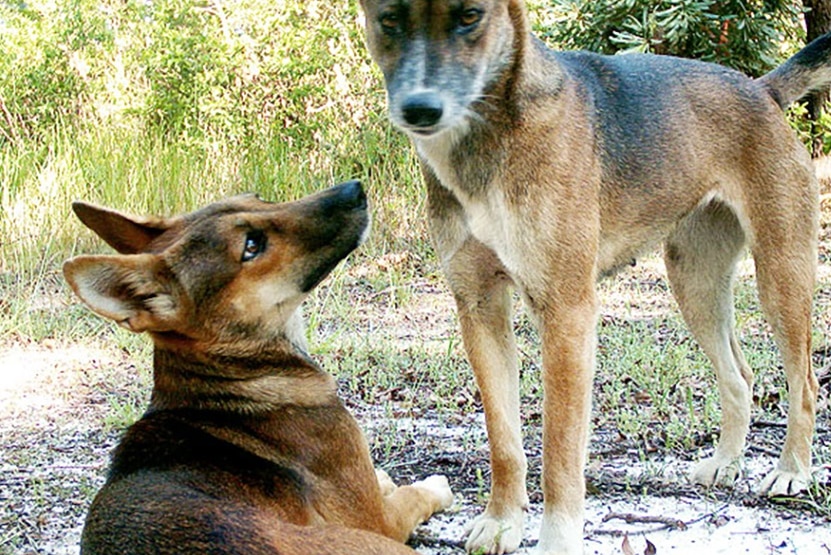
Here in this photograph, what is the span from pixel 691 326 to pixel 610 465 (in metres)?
0.88

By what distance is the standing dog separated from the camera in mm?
3977

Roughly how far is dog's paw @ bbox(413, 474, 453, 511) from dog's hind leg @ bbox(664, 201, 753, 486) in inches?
55.5

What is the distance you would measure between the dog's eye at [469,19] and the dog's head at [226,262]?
2.49ft

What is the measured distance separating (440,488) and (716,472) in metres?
1.26

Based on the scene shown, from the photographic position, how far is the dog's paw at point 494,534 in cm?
414

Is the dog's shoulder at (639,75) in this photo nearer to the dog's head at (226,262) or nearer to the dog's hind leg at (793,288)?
the dog's hind leg at (793,288)

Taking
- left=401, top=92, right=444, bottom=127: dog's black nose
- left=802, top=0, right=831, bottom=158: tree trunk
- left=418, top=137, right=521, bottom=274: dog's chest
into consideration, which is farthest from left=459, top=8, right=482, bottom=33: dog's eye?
left=802, top=0, right=831, bottom=158: tree trunk

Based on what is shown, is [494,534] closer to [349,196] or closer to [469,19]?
[349,196]

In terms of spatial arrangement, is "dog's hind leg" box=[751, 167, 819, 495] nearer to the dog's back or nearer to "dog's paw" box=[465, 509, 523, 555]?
"dog's paw" box=[465, 509, 523, 555]

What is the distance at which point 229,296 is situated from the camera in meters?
3.82

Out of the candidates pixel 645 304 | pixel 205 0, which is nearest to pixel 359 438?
pixel 645 304

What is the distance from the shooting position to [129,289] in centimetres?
362

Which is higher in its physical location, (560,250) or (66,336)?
(560,250)

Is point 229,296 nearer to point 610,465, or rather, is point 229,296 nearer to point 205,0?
point 610,465
